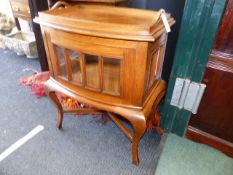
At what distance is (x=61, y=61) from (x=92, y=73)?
0.50 feet

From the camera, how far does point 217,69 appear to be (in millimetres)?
907

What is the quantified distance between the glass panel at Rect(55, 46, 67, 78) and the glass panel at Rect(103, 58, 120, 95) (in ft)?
0.64

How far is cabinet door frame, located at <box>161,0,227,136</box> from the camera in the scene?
0.81 m

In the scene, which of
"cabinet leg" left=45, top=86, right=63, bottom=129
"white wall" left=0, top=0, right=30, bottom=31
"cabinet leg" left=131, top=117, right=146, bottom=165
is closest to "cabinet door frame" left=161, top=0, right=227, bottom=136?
"cabinet leg" left=131, top=117, right=146, bottom=165

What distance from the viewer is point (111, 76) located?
34.7 inches

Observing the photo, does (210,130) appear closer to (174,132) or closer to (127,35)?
(174,132)

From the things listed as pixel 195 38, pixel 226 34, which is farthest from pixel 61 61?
pixel 226 34

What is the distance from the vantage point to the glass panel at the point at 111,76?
2.66ft

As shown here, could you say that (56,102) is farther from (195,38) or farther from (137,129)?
(195,38)

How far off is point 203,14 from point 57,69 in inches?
27.2

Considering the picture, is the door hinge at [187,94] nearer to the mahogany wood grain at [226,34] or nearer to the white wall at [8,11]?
the mahogany wood grain at [226,34]

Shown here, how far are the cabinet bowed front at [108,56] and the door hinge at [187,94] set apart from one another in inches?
4.0

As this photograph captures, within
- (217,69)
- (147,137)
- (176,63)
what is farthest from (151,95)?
(147,137)

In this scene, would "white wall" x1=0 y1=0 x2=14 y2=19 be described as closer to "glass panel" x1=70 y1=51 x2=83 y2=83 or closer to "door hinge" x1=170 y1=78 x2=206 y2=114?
"glass panel" x1=70 y1=51 x2=83 y2=83
